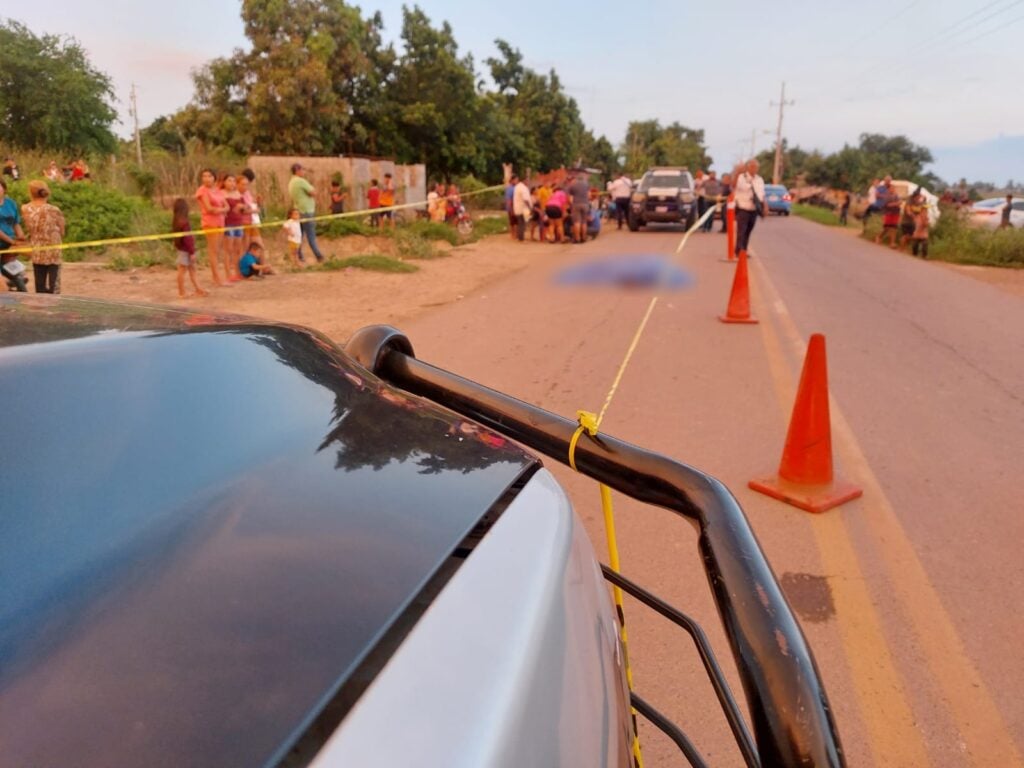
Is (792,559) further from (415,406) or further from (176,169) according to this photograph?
(176,169)

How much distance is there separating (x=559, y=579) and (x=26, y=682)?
0.77 metres

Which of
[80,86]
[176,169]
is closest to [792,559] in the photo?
[176,169]

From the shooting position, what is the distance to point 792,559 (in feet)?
12.2

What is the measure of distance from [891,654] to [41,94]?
1431 inches

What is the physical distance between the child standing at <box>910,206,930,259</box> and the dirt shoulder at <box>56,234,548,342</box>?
30.9 feet

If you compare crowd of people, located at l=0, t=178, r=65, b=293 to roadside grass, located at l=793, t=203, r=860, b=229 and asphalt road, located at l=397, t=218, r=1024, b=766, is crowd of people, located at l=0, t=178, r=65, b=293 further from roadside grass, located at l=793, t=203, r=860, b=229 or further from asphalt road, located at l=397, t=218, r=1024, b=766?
roadside grass, located at l=793, t=203, r=860, b=229

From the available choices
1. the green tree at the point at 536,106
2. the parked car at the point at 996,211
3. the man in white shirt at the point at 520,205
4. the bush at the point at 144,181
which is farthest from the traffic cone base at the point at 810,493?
the green tree at the point at 536,106

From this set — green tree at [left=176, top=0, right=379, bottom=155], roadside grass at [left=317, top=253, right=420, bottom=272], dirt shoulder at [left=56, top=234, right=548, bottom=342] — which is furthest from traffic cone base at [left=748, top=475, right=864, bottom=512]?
green tree at [left=176, top=0, right=379, bottom=155]

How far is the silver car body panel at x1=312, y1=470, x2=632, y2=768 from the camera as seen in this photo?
0.94 m

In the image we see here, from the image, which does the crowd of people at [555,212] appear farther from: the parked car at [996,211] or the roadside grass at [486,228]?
the parked car at [996,211]

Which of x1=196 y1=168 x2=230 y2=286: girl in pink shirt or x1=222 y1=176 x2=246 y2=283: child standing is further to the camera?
x1=222 y1=176 x2=246 y2=283: child standing

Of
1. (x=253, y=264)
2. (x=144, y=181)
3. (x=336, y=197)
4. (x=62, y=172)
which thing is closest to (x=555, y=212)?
(x=336, y=197)

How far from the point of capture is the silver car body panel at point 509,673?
3.07 feet

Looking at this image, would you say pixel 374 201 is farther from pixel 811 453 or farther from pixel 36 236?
pixel 811 453
